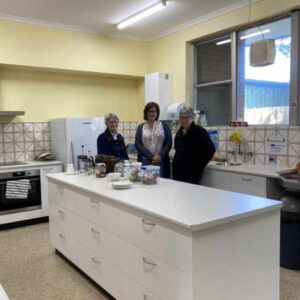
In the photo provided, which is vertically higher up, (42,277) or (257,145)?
(257,145)

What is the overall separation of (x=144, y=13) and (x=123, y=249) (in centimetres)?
299

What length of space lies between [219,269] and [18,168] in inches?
128

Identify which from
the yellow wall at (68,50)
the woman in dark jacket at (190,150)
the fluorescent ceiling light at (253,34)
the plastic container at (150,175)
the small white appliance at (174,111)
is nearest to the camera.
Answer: the plastic container at (150,175)

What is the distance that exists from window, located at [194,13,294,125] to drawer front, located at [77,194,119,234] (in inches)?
94.8

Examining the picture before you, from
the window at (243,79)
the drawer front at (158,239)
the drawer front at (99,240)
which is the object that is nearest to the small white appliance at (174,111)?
the window at (243,79)

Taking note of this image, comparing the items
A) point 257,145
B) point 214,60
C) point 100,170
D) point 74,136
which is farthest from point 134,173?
point 214,60

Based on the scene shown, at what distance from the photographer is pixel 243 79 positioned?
14.1 ft

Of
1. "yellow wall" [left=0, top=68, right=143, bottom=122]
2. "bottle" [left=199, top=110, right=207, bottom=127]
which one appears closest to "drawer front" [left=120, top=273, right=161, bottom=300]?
"bottle" [left=199, top=110, right=207, bottom=127]

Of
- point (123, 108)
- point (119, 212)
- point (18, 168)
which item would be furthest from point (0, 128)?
point (119, 212)

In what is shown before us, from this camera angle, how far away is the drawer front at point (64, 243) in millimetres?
2927

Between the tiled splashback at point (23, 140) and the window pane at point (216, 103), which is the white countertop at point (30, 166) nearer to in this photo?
the tiled splashback at point (23, 140)

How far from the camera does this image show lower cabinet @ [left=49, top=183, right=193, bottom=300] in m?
1.75

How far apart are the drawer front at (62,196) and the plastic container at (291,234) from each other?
1.91 meters

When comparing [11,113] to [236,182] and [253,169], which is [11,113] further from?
[253,169]
